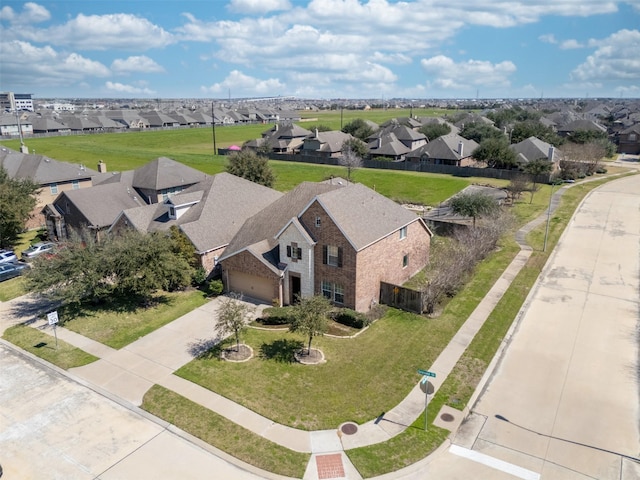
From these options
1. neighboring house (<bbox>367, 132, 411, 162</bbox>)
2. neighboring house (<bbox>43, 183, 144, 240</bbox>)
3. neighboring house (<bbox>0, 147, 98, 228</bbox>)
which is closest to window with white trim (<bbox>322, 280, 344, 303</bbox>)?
neighboring house (<bbox>43, 183, 144, 240</bbox>)

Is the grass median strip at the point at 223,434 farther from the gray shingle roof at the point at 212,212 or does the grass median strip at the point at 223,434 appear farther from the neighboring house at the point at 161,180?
the neighboring house at the point at 161,180

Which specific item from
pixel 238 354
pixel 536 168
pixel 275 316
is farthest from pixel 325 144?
pixel 238 354

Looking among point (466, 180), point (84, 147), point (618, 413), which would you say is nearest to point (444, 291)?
point (618, 413)

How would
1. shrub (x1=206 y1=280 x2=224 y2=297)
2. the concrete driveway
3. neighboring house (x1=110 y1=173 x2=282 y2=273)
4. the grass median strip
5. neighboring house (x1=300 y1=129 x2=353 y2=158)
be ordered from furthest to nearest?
1. neighboring house (x1=300 y1=129 x2=353 y2=158)
2. neighboring house (x1=110 y1=173 x2=282 y2=273)
3. shrub (x1=206 y1=280 x2=224 y2=297)
4. the concrete driveway
5. the grass median strip

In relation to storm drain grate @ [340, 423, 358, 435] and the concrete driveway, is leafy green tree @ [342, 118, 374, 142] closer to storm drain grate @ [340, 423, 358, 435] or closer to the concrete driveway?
the concrete driveway

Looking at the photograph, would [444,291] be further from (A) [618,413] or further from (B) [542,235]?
(B) [542,235]

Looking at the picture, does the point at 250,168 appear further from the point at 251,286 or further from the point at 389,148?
the point at 389,148

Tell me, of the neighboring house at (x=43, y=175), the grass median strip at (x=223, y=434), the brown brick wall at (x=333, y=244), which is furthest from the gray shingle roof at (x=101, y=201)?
the grass median strip at (x=223, y=434)
